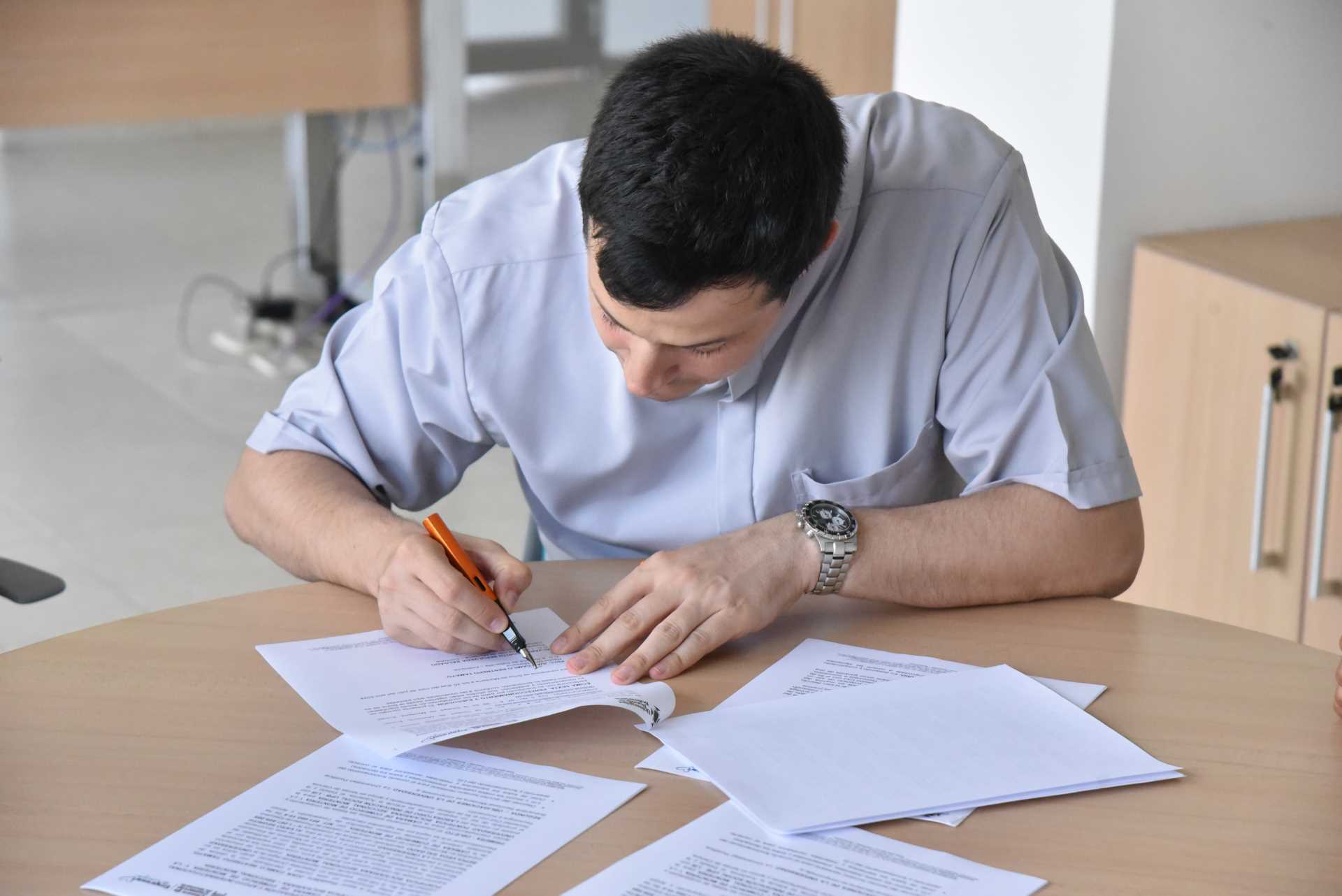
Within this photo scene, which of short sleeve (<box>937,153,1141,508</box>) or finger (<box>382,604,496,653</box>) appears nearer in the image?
finger (<box>382,604,496,653</box>)

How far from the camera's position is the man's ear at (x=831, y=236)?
1253 mm

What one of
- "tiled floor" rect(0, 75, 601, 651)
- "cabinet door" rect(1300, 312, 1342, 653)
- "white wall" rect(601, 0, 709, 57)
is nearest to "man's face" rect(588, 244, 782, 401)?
"cabinet door" rect(1300, 312, 1342, 653)

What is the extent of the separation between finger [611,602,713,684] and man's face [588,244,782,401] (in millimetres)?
200

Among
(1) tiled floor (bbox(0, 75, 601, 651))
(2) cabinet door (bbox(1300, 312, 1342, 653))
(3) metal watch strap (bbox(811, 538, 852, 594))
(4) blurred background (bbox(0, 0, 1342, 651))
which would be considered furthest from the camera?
(1) tiled floor (bbox(0, 75, 601, 651))

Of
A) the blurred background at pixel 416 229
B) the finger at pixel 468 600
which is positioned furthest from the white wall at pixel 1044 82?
the finger at pixel 468 600

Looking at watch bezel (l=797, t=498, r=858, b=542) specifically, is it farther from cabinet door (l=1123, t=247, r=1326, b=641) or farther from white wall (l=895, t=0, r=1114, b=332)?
white wall (l=895, t=0, r=1114, b=332)

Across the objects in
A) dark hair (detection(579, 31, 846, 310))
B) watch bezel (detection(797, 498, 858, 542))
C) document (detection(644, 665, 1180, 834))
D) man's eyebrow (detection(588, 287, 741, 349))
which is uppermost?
dark hair (detection(579, 31, 846, 310))

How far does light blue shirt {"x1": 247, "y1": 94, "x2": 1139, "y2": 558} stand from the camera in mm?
1400

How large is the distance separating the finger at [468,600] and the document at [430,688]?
3cm

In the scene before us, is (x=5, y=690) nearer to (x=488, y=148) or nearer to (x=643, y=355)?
(x=643, y=355)

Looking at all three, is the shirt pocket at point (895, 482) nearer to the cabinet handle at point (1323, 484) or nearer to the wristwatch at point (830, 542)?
the wristwatch at point (830, 542)

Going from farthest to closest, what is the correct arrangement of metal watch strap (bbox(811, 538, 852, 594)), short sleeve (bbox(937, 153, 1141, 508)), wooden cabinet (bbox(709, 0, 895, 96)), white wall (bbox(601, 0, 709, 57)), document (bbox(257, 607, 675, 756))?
white wall (bbox(601, 0, 709, 57)), wooden cabinet (bbox(709, 0, 895, 96)), short sleeve (bbox(937, 153, 1141, 508)), metal watch strap (bbox(811, 538, 852, 594)), document (bbox(257, 607, 675, 756))

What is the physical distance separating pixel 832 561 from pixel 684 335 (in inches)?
8.6

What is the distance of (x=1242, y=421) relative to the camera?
7.36 ft
